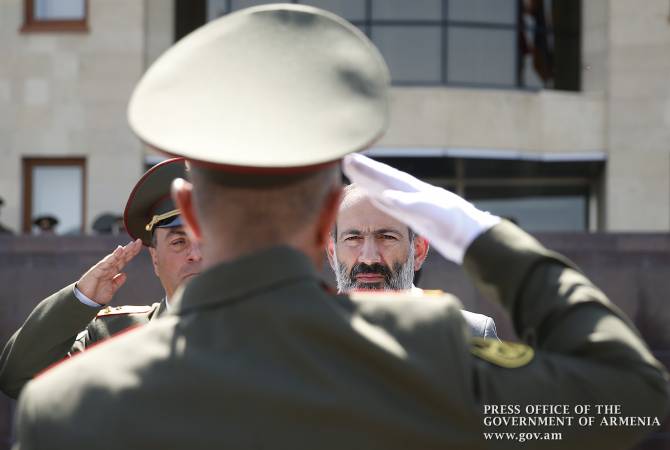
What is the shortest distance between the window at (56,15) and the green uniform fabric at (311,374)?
1629 cm

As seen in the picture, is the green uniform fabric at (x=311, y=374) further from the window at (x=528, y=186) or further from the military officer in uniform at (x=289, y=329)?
the window at (x=528, y=186)

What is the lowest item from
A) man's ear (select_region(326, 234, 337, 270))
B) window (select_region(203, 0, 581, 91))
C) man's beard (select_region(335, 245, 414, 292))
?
man's beard (select_region(335, 245, 414, 292))

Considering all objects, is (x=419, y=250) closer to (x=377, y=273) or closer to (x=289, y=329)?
(x=377, y=273)

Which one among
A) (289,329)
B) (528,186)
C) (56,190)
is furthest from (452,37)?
(289,329)

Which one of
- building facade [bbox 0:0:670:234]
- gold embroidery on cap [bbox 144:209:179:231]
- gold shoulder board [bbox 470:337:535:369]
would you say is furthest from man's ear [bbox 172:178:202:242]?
building facade [bbox 0:0:670:234]

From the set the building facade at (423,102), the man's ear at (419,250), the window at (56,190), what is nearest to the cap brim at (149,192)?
the man's ear at (419,250)

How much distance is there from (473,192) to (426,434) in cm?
1734

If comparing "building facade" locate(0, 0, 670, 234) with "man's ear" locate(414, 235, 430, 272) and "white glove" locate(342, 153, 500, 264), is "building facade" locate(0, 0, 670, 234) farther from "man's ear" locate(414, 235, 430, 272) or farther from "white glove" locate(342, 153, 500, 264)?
"white glove" locate(342, 153, 500, 264)

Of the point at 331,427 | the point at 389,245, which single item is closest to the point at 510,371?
the point at 331,427

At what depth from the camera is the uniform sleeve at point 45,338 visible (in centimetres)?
324

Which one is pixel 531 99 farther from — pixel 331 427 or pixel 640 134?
pixel 331 427

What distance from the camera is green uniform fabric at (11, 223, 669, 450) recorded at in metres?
1.48

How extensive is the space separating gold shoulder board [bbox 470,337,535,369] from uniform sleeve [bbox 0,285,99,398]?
190 cm

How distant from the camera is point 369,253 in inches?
156
